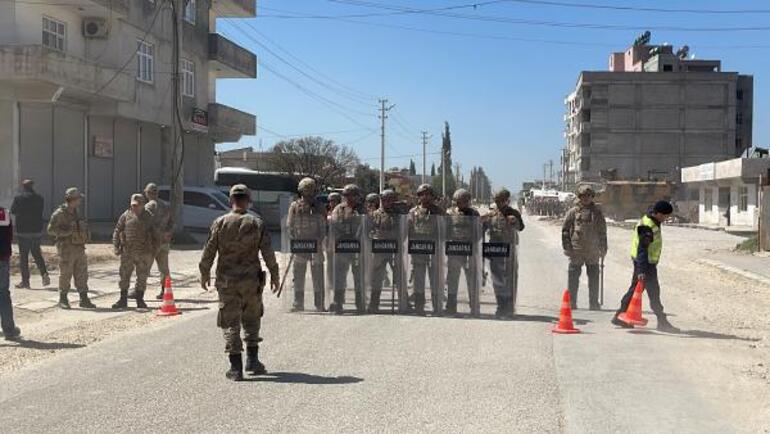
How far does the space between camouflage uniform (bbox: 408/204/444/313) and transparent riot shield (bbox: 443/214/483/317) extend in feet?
0.52

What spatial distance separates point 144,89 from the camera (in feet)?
107

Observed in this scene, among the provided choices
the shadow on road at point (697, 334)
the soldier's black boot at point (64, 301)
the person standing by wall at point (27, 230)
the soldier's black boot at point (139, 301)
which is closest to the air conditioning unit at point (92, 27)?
the person standing by wall at point (27, 230)

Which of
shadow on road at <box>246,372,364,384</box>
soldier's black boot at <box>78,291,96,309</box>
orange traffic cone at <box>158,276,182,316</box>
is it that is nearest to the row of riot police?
orange traffic cone at <box>158,276,182,316</box>

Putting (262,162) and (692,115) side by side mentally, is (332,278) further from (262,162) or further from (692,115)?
(692,115)

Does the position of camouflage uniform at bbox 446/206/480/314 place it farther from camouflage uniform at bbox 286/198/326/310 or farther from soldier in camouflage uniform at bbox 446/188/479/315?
camouflage uniform at bbox 286/198/326/310

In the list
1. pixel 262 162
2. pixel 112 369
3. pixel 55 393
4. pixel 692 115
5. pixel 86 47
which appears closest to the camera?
pixel 55 393

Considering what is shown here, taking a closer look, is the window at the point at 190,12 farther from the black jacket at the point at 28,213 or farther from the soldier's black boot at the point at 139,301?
the soldier's black boot at the point at 139,301

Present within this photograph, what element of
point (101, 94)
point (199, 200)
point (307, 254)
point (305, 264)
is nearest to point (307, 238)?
point (307, 254)

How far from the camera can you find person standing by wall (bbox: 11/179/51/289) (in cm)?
1454

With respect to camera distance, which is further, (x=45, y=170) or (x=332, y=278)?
(x=45, y=170)

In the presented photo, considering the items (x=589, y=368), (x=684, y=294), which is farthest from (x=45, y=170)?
(x=589, y=368)

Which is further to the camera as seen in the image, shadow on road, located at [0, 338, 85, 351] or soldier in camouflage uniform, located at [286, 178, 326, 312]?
soldier in camouflage uniform, located at [286, 178, 326, 312]

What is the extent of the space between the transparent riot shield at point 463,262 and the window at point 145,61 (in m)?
24.4

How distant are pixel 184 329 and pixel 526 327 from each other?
4428 millimetres
